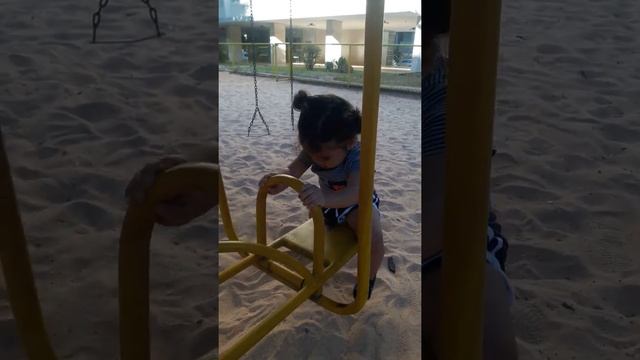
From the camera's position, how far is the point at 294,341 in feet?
3.53

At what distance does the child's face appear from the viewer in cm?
108

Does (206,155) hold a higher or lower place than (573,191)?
higher

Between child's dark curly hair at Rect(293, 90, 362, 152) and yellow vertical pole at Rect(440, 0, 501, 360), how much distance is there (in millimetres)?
848

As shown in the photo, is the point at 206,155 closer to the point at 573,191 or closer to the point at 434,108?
the point at 434,108

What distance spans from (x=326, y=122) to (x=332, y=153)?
93mm

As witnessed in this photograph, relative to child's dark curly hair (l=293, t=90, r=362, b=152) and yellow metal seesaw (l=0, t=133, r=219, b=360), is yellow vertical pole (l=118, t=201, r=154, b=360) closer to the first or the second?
yellow metal seesaw (l=0, t=133, r=219, b=360)

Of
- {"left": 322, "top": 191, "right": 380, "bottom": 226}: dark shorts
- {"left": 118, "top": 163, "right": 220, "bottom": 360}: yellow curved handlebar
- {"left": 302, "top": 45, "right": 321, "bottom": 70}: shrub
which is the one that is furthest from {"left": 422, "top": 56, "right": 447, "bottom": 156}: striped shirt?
{"left": 302, "top": 45, "right": 321, "bottom": 70}: shrub

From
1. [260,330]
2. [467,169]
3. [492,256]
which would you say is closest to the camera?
[467,169]

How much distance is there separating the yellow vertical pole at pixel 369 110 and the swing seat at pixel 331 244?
10cm

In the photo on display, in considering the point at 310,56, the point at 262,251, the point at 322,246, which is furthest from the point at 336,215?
the point at 310,56

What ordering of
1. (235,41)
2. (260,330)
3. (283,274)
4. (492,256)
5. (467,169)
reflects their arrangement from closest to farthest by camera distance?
(467,169) → (492,256) → (260,330) → (283,274) → (235,41)

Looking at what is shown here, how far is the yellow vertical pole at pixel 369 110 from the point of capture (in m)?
0.78

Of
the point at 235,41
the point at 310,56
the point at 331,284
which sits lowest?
the point at 331,284

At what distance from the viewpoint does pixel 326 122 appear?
1041mm
